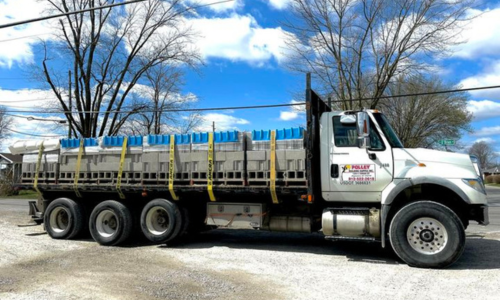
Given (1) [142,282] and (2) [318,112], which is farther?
(2) [318,112]

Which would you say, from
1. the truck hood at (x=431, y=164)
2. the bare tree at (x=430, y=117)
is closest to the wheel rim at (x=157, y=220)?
the truck hood at (x=431, y=164)

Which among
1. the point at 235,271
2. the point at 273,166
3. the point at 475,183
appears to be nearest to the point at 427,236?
the point at 475,183

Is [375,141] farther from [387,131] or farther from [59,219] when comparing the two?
[59,219]

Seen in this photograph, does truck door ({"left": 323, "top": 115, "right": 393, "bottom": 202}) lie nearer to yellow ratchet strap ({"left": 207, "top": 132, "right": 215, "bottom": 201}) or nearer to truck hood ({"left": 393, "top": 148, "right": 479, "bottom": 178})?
truck hood ({"left": 393, "top": 148, "right": 479, "bottom": 178})

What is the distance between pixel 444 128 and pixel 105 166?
107ft

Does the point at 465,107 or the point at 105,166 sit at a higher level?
the point at 465,107

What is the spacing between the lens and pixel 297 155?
742 centimetres

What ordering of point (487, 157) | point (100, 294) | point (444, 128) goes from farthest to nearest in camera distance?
point (487, 157) → point (444, 128) → point (100, 294)

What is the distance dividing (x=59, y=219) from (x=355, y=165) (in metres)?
7.44

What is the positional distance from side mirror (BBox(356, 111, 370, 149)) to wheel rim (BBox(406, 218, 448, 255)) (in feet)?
5.30

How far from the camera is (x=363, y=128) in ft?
22.2

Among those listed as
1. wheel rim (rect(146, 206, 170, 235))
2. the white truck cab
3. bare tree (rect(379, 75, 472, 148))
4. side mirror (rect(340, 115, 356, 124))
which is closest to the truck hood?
the white truck cab

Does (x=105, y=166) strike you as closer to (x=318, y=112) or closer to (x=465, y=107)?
(x=318, y=112)

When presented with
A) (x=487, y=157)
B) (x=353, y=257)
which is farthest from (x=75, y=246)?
(x=487, y=157)
